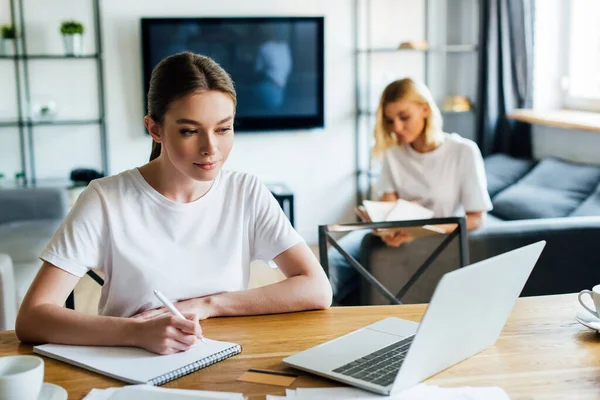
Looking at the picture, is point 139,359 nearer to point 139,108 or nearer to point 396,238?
point 396,238

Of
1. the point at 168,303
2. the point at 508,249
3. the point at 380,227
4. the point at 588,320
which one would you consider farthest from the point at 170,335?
the point at 508,249

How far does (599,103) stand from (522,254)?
11.0ft

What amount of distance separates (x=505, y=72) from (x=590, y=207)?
156 centimetres

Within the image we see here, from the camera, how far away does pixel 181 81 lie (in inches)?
60.9

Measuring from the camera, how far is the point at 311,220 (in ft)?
17.6

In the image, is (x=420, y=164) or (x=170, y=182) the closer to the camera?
(x=170, y=182)

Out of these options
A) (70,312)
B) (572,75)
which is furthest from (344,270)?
(572,75)

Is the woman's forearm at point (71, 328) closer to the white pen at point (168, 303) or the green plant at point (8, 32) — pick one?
the white pen at point (168, 303)

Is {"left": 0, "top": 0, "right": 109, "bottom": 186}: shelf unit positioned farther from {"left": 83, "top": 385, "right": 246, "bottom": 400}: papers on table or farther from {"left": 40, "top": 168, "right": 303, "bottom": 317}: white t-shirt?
{"left": 83, "top": 385, "right": 246, "bottom": 400}: papers on table

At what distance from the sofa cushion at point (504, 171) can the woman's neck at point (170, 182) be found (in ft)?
9.79

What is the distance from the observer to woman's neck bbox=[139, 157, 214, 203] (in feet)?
5.40

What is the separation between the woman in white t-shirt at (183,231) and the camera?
5.00 ft

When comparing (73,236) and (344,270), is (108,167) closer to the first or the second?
(344,270)

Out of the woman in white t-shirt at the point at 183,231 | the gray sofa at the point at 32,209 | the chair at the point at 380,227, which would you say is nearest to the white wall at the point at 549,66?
the chair at the point at 380,227
